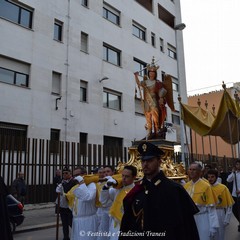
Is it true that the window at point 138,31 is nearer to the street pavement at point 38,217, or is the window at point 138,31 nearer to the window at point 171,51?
the window at point 171,51

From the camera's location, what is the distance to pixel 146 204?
10.1ft

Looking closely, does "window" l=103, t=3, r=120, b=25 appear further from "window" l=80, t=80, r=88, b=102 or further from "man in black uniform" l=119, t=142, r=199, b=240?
"man in black uniform" l=119, t=142, r=199, b=240

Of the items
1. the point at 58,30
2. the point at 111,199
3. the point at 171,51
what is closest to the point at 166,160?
the point at 111,199

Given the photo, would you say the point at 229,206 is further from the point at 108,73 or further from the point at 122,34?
the point at 122,34

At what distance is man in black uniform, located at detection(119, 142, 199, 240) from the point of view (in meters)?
2.93

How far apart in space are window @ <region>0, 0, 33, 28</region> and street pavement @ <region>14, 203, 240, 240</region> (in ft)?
30.9

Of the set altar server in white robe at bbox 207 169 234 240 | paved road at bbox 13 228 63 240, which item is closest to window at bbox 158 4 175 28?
paved road at bbox 13 228 63 240

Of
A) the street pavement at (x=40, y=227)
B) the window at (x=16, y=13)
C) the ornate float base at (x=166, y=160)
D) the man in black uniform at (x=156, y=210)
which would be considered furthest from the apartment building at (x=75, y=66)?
the man in black uniform at (x=156, y=210)

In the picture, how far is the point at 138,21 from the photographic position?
81.9 ft

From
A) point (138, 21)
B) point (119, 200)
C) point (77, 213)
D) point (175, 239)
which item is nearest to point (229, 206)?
point (119, 200)

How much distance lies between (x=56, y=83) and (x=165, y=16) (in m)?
15.4

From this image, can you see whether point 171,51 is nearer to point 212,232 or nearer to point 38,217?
point 38,217

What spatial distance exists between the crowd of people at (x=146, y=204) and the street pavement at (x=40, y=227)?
134cm

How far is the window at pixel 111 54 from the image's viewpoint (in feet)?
71.5
